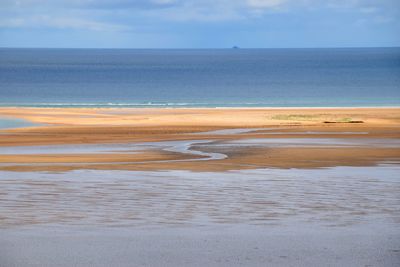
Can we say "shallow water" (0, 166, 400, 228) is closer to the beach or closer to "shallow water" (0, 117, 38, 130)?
the beach

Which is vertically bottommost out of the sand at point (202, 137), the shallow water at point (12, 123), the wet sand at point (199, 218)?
the wet sand at point (199, 218)

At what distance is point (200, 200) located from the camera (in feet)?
52.5

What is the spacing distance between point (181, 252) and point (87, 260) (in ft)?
4.03

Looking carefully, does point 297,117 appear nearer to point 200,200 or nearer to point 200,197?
point 200,197

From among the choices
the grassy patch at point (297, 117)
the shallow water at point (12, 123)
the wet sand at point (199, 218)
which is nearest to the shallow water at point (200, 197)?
the wet sand at point (199, 218)

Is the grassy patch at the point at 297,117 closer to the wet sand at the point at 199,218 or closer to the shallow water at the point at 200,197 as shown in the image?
the shallow water at the point at 200,197

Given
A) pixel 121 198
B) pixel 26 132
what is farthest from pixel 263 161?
pixel 26 132

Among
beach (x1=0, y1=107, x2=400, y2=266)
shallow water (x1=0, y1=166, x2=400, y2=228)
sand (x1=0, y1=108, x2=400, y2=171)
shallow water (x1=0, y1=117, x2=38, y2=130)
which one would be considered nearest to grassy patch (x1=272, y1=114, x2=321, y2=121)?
sand (x1=0, y1=108, x2=400, y2=171)

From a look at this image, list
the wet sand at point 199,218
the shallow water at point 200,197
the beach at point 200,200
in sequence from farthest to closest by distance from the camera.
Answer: the shallow water at point 200,197, the beach at point 200,200, the wet sand at point 199,218

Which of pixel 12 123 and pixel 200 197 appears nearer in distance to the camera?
pixel 200 197

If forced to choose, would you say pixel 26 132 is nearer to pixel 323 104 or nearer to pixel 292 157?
pixel 292 157

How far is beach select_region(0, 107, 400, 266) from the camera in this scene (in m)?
11.8

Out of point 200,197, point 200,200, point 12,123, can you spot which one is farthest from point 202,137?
point 200,200

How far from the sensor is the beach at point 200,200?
1180 centimetres
